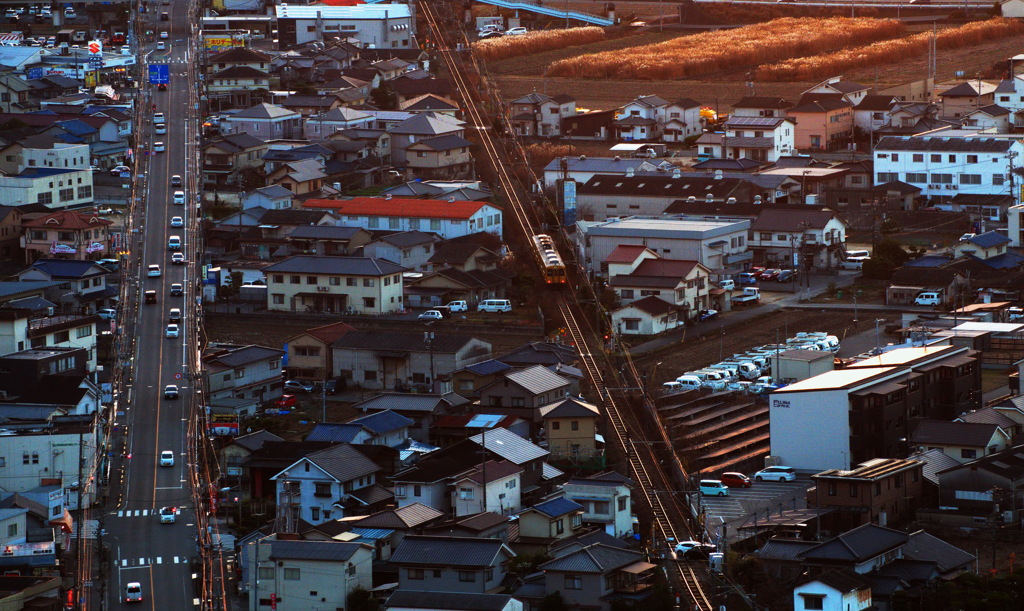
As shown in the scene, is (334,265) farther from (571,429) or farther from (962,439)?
(962,439)

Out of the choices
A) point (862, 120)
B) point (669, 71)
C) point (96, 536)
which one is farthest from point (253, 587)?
point (669, 71)

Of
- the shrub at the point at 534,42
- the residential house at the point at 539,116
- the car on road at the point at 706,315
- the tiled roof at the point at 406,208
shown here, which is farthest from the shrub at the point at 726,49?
the car on road at the point at 706,315

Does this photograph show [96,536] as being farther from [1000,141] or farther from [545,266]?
[1000,141]

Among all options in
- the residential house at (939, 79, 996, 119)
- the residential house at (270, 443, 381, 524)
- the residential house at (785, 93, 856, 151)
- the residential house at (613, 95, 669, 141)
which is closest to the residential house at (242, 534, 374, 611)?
the residential house at (270, 443, 381, 524)

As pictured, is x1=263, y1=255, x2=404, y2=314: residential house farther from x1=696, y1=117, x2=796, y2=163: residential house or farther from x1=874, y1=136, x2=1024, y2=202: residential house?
x1=874, y1=136, x2=1024, y2=202: residential house

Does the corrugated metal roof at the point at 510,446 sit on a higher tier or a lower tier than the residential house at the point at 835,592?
higher

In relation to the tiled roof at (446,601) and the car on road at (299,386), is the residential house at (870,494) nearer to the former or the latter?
the tiled roof at (446,601)
